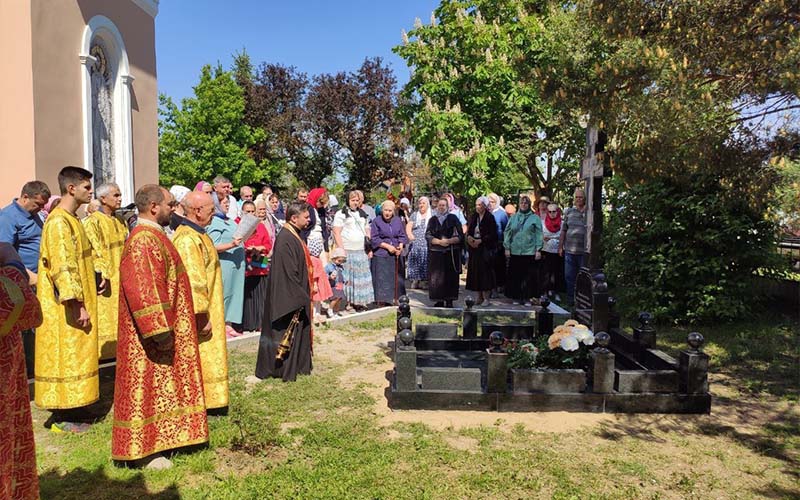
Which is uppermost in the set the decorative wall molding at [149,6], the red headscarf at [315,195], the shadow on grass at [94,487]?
the decorative wall molding at [149,6]

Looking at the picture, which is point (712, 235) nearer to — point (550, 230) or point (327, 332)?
point (550, 230)

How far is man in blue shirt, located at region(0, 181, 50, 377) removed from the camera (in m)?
5.66

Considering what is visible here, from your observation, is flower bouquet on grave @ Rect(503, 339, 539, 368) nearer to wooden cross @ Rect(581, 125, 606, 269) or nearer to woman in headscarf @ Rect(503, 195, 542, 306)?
wooden cross @ Rect(581, 125, 606, 269)

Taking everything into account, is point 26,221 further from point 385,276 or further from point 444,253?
point 444,253

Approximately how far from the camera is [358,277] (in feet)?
32.1

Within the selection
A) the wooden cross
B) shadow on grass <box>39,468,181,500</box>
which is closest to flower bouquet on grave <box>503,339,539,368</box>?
the wooden cross

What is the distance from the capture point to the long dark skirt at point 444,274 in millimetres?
10102

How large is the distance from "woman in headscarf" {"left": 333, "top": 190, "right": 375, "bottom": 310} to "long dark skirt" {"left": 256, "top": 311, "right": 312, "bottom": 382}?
337cm

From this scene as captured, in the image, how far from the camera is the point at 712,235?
332 inches

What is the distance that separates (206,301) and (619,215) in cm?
738

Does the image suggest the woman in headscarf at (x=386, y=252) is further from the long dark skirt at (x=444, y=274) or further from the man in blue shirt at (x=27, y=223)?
the man in blue shirt at (x=27, y=223)

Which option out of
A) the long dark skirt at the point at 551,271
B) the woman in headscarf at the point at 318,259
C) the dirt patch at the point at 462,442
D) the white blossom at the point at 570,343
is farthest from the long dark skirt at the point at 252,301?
the long dark skirt at the point at 551,271

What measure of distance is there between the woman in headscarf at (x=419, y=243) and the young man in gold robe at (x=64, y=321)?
729 cm

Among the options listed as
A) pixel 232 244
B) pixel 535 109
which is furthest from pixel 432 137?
pixel 232 244
